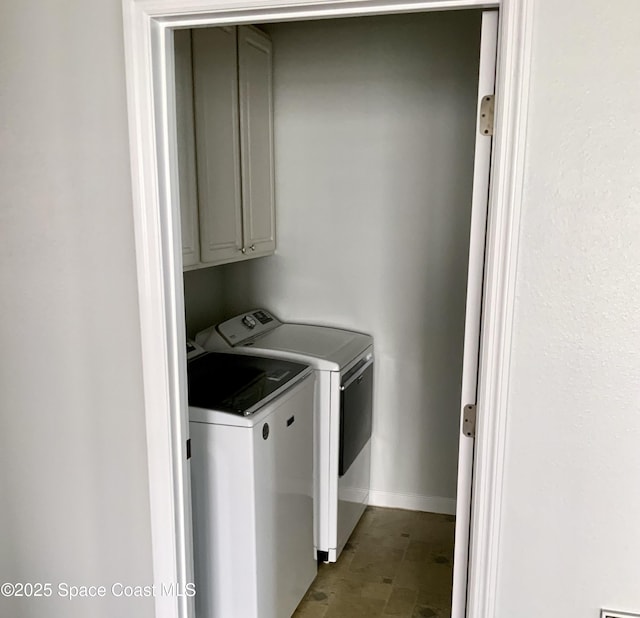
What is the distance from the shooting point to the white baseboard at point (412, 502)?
3.32 m

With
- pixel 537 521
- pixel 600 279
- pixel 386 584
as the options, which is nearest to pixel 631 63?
pixel 600 279

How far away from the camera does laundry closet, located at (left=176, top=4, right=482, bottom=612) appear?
2967 mm

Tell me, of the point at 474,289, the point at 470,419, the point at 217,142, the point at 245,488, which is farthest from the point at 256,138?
the point at 470,419

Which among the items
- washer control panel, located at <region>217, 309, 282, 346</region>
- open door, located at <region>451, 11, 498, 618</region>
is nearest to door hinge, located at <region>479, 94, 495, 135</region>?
open door, located at <region>451, 11, 498, 618</region>

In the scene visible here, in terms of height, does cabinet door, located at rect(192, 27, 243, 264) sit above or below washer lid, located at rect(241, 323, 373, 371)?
above

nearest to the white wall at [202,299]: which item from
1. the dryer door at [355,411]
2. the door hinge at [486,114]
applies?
the dryer door at [355,411]

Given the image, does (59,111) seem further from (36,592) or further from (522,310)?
(36,592)

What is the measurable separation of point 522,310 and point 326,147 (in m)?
2.03

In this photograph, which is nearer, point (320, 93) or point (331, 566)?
point (331, 566)

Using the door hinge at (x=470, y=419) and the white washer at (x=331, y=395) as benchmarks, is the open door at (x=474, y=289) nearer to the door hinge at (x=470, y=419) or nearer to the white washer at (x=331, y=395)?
the door hinge at (x=470, y=419)

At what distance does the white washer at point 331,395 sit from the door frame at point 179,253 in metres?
1.03

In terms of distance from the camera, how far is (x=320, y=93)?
312cm

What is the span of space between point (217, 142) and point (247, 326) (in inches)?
37.2

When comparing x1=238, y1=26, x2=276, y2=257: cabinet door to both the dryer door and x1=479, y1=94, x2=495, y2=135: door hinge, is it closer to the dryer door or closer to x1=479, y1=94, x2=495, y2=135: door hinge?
the dryer door
